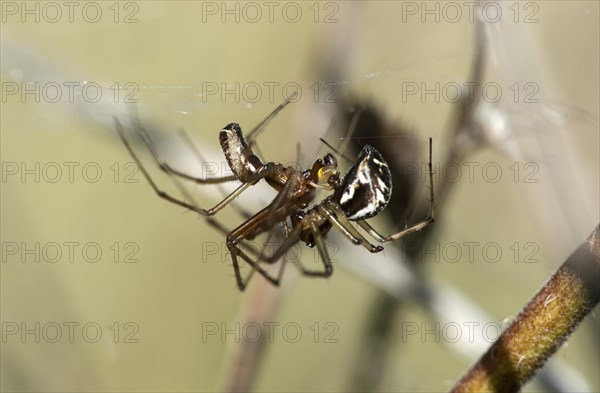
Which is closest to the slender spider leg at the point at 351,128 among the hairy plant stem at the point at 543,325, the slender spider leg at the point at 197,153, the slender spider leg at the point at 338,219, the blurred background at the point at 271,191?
the blurred background at the point at 271,191

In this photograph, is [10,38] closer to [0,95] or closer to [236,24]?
[0,95]

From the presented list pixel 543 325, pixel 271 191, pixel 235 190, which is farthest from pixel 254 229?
pixel 543 325

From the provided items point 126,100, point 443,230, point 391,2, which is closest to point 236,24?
point 391,2

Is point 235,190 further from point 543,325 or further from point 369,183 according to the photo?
point 543,325

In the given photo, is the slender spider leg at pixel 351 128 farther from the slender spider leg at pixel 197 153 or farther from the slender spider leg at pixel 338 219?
the slender spider leg at pixel 197 153

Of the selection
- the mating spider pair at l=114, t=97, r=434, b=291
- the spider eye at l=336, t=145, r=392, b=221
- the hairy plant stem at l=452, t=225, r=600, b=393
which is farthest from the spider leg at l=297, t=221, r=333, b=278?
the hairy plant stem at l=452, t=225, r=600, b=393

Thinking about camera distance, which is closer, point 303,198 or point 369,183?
point 369,183
